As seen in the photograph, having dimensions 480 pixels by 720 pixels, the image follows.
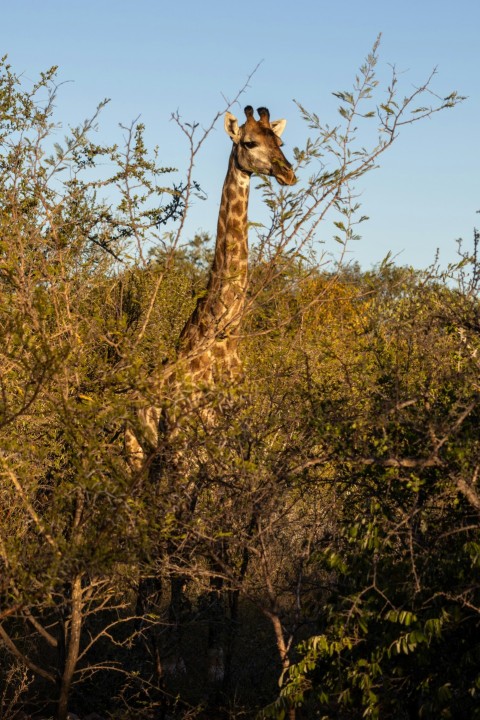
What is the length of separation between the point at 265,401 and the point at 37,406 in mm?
2000

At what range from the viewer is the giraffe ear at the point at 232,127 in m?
11.0

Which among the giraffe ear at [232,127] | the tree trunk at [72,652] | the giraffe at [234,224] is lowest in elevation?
the tree trunk at [72,652]

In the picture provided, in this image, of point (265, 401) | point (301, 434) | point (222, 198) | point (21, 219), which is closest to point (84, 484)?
point (301, 434)

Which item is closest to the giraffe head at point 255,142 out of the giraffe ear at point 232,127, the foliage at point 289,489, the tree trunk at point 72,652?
the giraffe ear at point 232,127

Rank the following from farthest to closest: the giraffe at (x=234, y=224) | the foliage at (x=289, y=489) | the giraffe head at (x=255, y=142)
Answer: the giraffe head at (x=255, y=142)
the giraffe at (x=234, y=224)
the foliage at (x=289, y=489)

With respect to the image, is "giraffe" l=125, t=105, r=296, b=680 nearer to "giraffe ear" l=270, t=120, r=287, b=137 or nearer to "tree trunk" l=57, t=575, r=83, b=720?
"giraffe ear" l=270, t=120, r=287, b=137

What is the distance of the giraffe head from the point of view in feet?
35.2

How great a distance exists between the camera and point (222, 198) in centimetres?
1102

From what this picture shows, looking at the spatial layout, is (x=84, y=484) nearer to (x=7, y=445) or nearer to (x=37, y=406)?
(x=7, y=445)

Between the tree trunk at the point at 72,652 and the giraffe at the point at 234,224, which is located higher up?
the giraffe at the point at 234,224

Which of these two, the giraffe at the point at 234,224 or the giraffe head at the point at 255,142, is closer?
the giraffe at the point at 234,224

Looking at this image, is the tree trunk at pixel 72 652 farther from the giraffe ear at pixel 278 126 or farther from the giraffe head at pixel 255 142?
the giraffe ear at pixel 278 126

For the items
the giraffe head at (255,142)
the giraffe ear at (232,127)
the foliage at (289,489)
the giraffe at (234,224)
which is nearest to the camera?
the foliage at (289,489)

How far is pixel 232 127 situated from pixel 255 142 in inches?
17.1
